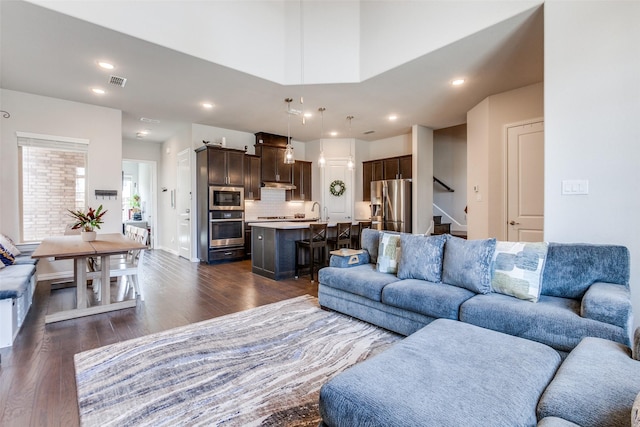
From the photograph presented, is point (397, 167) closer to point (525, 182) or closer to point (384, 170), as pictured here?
point (384, 170)

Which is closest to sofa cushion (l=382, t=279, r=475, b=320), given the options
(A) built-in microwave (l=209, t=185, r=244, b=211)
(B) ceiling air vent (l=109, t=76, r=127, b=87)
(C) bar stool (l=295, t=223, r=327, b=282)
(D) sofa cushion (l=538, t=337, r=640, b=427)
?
(D) sofa cushion (l=538, t=337, r=640, b=427)

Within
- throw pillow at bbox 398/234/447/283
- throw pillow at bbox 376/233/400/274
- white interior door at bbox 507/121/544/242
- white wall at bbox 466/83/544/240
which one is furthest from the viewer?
white wall at bbox 466/83/544/240

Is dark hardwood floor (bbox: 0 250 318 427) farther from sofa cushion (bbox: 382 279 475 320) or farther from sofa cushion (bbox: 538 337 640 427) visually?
sofa cushion (bbox: 538 337 640 427)

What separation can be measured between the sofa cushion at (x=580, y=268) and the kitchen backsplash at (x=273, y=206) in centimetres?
595

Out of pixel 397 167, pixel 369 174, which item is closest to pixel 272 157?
pixel 369 174

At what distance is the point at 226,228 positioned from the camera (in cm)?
632

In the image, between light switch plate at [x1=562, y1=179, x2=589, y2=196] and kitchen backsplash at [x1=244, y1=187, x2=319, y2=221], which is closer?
light switch plate at [x1=562, y1=179, x2=589, y2=196]

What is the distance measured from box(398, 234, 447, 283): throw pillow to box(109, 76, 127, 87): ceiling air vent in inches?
169

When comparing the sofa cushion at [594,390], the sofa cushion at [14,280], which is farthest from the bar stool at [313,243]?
the sofa cushion at [594,390]

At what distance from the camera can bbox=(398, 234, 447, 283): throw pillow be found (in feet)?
8.82

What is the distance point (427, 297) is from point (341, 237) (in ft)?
8.96

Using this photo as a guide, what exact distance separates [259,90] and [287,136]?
303cm

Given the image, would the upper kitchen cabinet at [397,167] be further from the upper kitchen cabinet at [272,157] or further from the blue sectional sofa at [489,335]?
the blue sectional sofa at [489,335]

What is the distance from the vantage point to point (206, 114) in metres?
5.73
